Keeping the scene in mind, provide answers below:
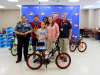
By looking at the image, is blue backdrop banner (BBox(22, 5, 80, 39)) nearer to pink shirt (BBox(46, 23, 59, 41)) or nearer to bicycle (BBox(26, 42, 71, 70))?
pink shirt (BBox(46, 23, 59, 41))

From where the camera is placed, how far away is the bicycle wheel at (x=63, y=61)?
2.58 meters

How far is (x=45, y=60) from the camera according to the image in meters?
2.54

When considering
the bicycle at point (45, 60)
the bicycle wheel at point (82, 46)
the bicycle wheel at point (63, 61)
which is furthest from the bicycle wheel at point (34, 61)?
the bicycle wheel at point (82, 46)

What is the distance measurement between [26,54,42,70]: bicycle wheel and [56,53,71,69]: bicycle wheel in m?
0.52

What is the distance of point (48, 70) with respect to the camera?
255cm

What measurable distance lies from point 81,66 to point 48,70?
102cm

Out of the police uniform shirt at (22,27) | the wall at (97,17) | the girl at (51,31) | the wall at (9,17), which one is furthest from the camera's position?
the wall at (9,17)

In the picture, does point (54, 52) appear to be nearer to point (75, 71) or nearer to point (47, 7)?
point (75, 71)

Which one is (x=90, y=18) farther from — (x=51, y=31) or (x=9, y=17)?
(x=9, y=17)

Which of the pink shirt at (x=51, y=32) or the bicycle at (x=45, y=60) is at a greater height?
the pink shirt at (x=51, y=32)

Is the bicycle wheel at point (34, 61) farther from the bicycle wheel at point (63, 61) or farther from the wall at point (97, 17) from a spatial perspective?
the wall at point (97, 17)

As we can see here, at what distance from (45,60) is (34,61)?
0.30 metres

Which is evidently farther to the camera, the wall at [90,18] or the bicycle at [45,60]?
the wall at [90,18]

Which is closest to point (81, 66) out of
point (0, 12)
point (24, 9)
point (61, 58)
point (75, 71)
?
point (75, 71)
